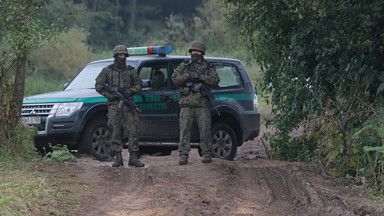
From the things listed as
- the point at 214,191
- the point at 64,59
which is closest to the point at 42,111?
the point at 214,191

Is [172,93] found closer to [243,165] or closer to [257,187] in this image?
[243,165]

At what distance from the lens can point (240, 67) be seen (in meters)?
12.5

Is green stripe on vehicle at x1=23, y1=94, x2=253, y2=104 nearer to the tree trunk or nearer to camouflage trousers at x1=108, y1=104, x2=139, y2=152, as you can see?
camouflage trousers at x1=108, y1=104, x2=139, y2=152

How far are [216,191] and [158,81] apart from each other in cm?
388

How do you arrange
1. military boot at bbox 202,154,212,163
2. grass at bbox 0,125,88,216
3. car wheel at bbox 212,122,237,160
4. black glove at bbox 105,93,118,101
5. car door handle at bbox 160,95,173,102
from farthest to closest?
car wheel at bbox 212,122,237,160, car door handle at bbox 160,95,173,102, military boot at bbox 202,154,212,163, black glove at bbox 105,93,118,101, grass at bbox 0,125,88,216

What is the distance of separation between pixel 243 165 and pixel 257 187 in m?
1.97

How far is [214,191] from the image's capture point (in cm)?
813

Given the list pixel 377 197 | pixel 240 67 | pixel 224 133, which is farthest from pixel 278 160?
pixel 377 197

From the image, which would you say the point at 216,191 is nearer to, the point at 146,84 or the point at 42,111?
the point at 146,84

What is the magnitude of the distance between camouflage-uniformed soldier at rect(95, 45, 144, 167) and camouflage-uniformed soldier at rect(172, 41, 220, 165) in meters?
0.68

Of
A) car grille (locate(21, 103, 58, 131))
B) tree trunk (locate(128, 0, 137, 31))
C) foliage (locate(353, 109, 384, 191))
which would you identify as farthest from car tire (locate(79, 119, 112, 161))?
tree trunk (locate(128, 0, 137, 31))

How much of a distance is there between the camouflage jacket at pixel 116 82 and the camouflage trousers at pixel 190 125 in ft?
Answer: 2.75

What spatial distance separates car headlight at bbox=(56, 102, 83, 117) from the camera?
425 inches

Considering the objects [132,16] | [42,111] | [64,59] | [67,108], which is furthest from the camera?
[132,16]
